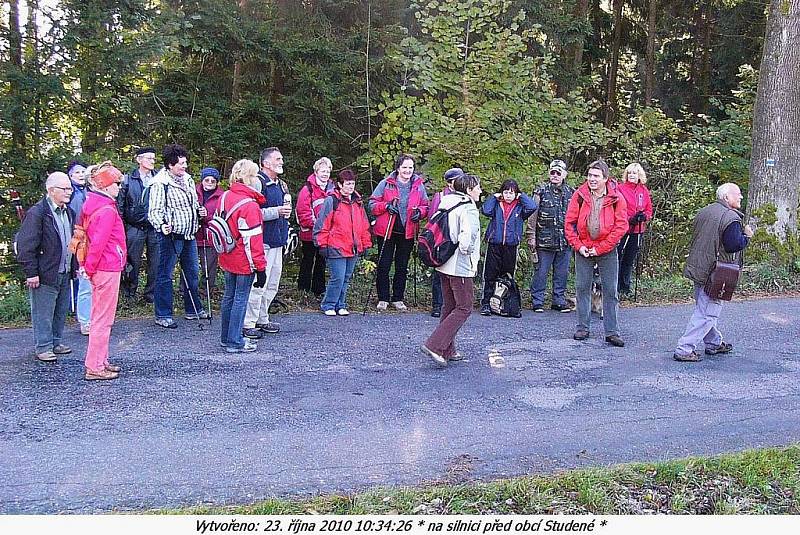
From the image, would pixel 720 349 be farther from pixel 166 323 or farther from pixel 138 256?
pixel 138 256

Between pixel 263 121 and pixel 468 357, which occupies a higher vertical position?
pixel 263 121

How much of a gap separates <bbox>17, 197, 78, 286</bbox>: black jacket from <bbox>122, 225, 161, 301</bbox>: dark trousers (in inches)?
69.6

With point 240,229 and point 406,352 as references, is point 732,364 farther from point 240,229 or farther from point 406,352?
point 240,229

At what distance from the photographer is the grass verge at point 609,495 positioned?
163 inches

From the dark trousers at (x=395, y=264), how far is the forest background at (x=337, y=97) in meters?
2.15

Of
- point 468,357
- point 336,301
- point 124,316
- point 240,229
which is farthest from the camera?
point 336,301

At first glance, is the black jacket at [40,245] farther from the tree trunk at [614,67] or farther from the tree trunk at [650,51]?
the tree trunk at [650,51]

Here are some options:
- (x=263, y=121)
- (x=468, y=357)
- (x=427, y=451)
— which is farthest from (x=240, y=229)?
(x=263, y=121)

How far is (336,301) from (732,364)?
4839mm

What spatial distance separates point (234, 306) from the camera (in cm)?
718

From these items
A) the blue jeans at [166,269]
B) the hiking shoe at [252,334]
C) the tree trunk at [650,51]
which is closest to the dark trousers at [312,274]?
the blue jeans at [166,269]

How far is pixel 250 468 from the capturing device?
15.2 feet

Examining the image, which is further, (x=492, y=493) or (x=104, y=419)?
(x=104, y=419)

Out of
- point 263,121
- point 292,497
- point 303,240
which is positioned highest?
point 263,121
